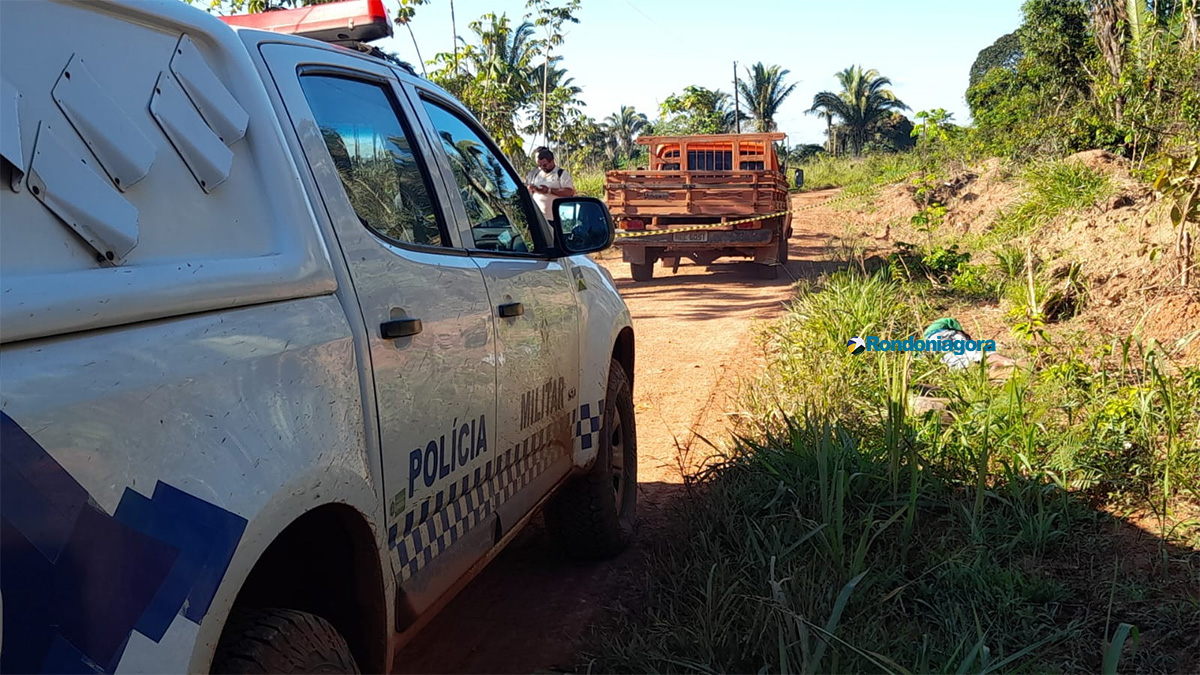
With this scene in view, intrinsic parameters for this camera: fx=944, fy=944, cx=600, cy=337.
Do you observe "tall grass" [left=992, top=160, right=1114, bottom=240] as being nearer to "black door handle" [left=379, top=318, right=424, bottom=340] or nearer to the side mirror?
the side mirror

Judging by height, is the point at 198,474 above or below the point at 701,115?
below

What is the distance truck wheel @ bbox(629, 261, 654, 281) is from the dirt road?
1.30m

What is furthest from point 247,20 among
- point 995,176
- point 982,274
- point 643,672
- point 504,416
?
point 995,176

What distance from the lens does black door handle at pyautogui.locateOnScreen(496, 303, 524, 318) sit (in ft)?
8.93

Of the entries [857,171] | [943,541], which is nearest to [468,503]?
[943,541]

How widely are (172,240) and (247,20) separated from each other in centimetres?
143

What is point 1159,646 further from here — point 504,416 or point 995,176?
point 995,176

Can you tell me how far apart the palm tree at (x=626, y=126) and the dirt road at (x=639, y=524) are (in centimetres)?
4796

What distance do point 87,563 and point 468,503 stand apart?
4.45 feet

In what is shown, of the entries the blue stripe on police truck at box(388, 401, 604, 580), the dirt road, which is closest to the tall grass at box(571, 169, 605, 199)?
the dirt road

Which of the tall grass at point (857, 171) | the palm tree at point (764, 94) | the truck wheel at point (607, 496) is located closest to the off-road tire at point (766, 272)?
the truck wheel at point (607, 496)

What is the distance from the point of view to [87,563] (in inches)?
46.7

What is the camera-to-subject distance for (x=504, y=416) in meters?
2.70

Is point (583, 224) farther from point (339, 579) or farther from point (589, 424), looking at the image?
point (339, 579)
